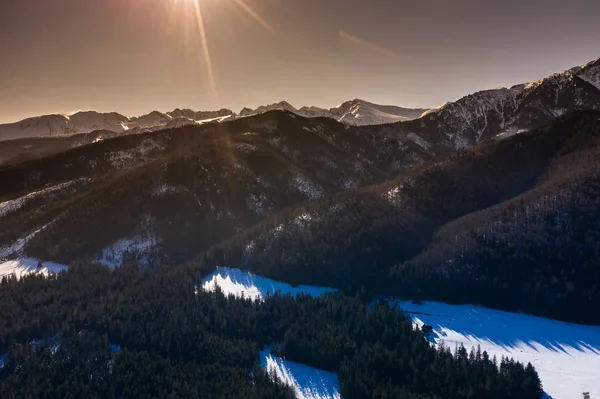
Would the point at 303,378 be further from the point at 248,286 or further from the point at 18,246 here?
the point at 18,246

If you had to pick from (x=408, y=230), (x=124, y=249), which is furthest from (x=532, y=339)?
(x=124, y=249)

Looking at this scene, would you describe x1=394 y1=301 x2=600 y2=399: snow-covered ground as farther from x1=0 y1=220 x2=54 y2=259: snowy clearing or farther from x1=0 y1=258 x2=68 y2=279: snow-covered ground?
x1=0 y1=220 x2=54 y2=259: snowy clearing

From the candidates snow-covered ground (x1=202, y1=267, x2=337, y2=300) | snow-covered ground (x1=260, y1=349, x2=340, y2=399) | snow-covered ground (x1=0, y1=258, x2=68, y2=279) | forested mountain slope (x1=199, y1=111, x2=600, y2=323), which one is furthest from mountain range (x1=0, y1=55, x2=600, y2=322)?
snow-covered ground (x1=260, y1=349, x2=340, y2=399)

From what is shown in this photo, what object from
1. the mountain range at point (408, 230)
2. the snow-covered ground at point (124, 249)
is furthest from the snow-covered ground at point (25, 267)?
the snow-covered ground at point (124, 249)

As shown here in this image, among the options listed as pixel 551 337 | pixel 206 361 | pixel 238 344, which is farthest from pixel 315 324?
pixel 551 337

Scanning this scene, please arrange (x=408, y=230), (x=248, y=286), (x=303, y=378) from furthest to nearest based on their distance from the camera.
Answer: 1. (x=408, y=230)
2. (x=248, y=286)
3. (x=303, y=378)

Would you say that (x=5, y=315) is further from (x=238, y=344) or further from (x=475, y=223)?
(x=475, y=223)
